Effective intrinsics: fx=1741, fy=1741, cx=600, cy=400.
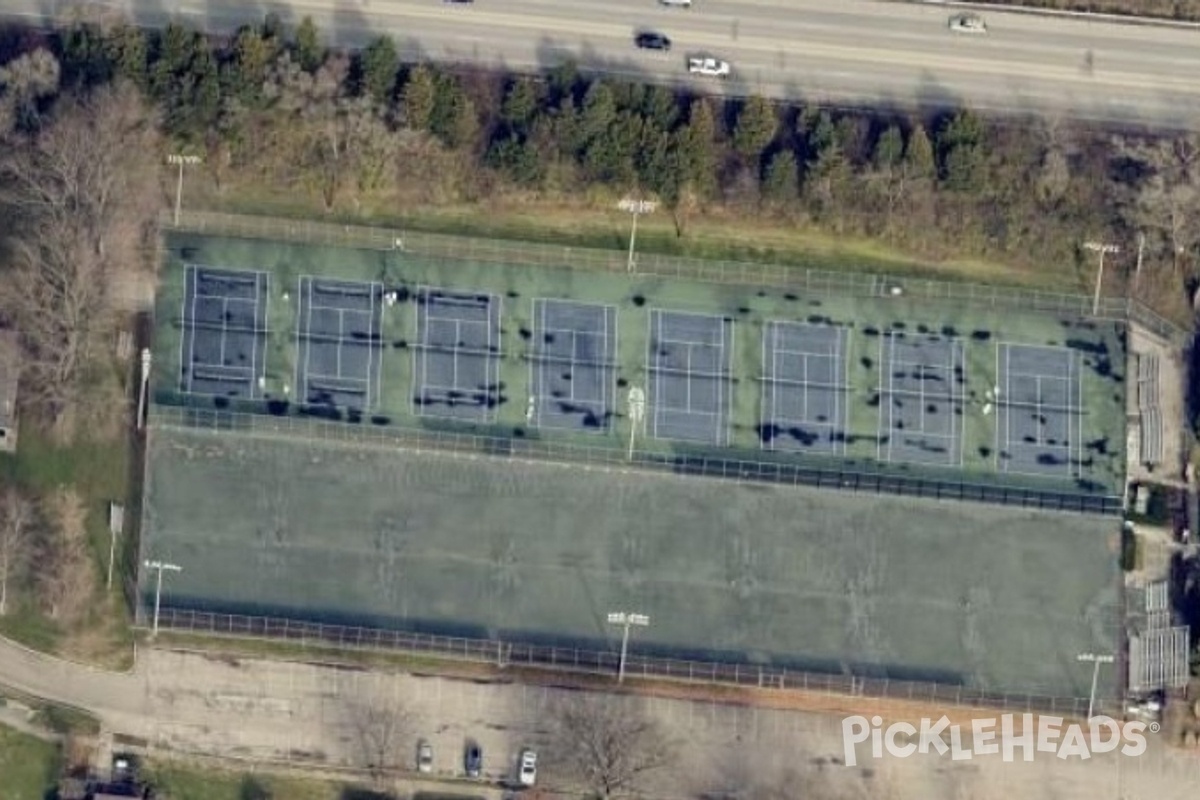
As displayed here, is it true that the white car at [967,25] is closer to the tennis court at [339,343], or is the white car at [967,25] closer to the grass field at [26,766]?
the tennis court at [339,343]

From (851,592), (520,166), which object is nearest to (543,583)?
(851,592)

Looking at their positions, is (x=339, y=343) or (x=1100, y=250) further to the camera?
(x=1100, y=250)

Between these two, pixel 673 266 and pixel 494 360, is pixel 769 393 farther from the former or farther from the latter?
pixel 494 360

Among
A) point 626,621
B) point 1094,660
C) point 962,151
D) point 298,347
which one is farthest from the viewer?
point 962,151

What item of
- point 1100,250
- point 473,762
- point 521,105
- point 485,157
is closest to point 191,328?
point 485,157

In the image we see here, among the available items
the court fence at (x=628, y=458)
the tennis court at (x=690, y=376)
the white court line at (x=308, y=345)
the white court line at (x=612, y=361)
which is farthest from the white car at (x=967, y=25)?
the white court line at (x=308, y=345)

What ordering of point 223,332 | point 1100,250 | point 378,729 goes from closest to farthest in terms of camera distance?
point 378,729
point 223,332
point 1100,250

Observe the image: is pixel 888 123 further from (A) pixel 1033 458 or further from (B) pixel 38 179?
(B) pixel 38 179
